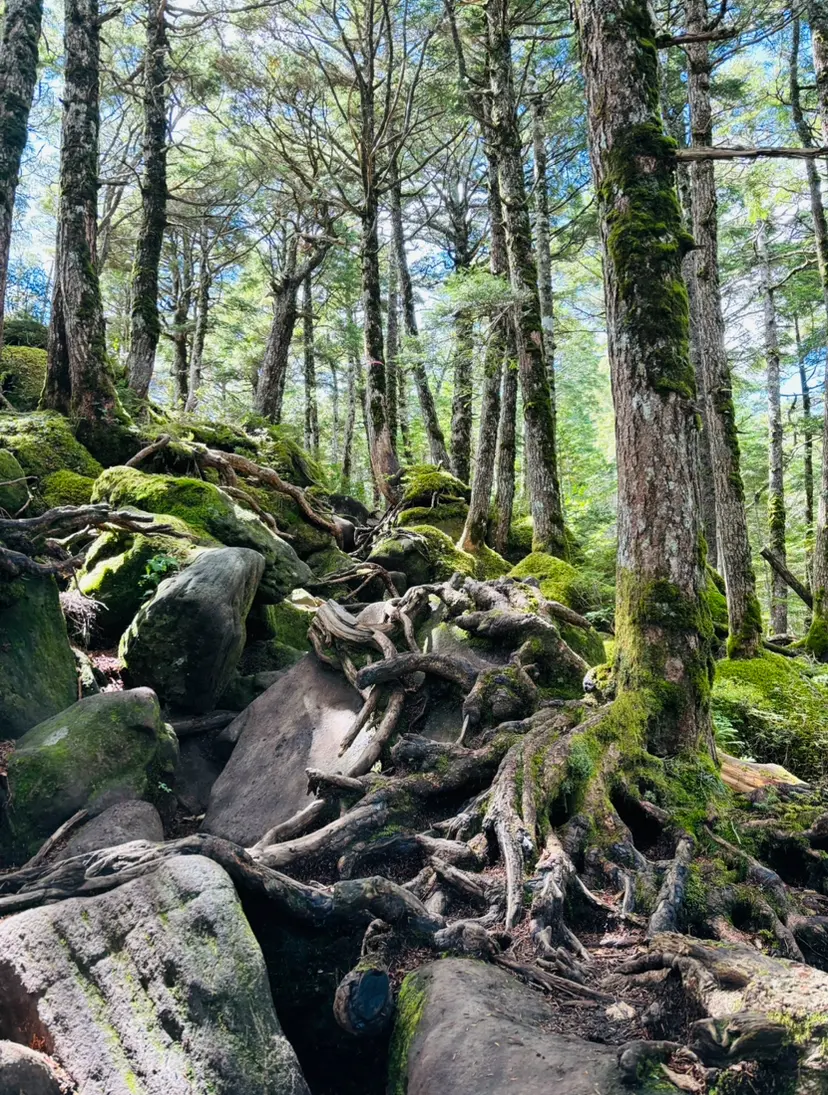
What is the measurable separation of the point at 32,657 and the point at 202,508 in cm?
366

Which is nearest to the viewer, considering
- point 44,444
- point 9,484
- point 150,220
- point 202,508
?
point 9,484

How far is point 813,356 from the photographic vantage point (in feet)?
82.5

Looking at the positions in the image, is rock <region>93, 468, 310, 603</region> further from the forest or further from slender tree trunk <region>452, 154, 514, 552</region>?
slender tree trunk <region>452, 154, 514, 552</region>

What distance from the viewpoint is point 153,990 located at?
269 centimetres

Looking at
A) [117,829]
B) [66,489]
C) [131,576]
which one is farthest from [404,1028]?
[66,489]

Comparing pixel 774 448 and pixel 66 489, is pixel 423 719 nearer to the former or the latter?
pixel 66 489

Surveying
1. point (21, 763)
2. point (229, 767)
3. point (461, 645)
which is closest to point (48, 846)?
point (21, 763)

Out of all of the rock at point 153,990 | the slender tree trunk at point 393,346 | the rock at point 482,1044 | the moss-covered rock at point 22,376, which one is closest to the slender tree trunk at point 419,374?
the slender tree trunk at point 393,346

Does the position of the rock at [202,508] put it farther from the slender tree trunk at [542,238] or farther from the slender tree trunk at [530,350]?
the slender tree trunk at [542,238]

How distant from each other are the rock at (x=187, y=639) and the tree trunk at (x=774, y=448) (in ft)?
44.2

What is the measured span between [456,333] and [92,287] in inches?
239

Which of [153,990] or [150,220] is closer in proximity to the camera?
[153,990]

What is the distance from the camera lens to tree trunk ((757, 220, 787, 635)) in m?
16.4

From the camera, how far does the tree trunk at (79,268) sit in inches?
412
